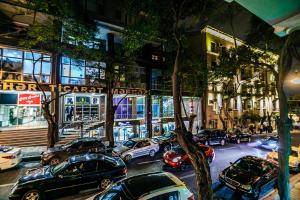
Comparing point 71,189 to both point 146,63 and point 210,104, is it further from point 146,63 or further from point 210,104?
point 210,104

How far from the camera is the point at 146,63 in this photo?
27.6 m

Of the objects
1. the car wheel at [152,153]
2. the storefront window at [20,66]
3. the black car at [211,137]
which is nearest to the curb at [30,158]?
the storefront window at [20,66]

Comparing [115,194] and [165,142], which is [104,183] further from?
[165,142]

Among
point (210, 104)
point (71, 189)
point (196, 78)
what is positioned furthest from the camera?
point (210, 104)

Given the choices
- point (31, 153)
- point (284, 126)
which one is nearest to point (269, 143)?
point (284, 126)

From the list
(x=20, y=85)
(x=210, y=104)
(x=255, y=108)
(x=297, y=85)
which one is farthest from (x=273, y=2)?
(x=255, y=108)

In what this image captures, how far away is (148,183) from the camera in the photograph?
688 cm

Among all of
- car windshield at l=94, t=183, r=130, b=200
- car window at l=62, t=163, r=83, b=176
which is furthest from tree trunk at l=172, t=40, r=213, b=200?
car window at l=62, t=163, r=83, b=176

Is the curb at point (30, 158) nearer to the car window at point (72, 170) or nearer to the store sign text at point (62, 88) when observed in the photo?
the store sign text at point (62, 88)

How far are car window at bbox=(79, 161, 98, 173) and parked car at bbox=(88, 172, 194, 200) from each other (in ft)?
11.1

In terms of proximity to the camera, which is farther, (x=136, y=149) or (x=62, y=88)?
(x=62, y=88)

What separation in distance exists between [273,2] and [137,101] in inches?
995

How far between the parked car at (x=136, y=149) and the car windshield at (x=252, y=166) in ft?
23.4

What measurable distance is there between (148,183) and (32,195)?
17.3 feet
